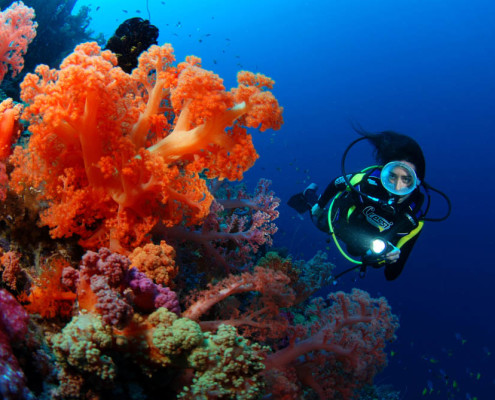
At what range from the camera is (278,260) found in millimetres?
4789

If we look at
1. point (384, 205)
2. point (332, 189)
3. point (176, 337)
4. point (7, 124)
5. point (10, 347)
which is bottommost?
point (10, 347)

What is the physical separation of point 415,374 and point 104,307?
45878 millimetres

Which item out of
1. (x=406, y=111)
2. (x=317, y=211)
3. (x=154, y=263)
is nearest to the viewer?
(x=154, y=263)

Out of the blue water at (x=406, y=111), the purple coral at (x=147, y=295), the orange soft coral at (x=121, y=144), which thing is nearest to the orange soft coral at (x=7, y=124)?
the orange soft coral at (x=121, y=144)

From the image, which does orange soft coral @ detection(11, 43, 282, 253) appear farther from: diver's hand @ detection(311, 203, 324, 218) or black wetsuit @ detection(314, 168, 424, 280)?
diver's hand @ detection(311, 203, 324, 218)

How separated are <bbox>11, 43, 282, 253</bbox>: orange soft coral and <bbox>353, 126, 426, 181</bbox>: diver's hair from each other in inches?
112

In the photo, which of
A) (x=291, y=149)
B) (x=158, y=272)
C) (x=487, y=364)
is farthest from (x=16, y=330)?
(x=291, y=149)

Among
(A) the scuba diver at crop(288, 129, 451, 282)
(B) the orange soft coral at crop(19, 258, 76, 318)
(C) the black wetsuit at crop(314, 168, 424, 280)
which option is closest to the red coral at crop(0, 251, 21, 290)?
(B) the orange soft coral at crop(19, 258, 76, 318)

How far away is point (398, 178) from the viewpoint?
4676mm

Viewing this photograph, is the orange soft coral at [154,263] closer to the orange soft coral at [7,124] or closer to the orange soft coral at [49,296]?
the orange soft coral at [49,296]

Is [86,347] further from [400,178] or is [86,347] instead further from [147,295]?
[400,178]

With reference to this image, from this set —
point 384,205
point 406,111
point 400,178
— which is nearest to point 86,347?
point 384,205

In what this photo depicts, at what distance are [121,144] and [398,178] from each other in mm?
3949

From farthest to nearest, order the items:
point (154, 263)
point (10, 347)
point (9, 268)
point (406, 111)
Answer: point (406, 111) → point (154, 263) → point (9, 268) → point (10, 347)
